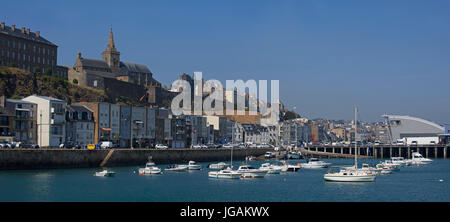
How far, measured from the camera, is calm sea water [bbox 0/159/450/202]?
48.5 metres

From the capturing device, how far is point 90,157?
80312 mm

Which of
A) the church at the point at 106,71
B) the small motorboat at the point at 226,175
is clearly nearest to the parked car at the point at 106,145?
the small motorboat at the point at 226,175

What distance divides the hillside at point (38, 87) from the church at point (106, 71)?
33.3 feet

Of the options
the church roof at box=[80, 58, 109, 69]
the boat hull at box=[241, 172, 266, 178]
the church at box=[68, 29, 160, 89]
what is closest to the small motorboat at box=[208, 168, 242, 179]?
the boat hull at box=[241, 172, 266, 178]

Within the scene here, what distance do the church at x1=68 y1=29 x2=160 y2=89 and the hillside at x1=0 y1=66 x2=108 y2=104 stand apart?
1014 cm

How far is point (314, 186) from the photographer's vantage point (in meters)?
59.1

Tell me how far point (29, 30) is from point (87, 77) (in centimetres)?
2095

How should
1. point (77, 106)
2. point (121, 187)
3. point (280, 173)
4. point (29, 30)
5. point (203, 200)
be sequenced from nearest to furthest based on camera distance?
point (203, 200)
point (121, 187)
point (280, 173)
point (77, 106)
point (29, 30)

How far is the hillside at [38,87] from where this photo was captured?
117556 millimetres

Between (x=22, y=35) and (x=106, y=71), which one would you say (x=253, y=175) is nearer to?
(x=22, y=35)

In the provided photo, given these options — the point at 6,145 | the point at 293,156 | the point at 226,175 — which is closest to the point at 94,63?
the point at 293,156
